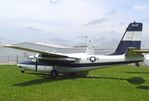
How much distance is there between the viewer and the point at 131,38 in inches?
1008

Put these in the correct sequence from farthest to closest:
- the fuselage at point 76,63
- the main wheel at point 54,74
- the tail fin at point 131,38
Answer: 1. the tail fin at point 131,38
2. the main wheel at point 54,74
3. the fuselage at point 76,63

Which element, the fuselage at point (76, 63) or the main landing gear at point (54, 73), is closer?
the fuselage at point (76, 63)

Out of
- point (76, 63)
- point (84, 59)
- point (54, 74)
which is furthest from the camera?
point (76, 63)

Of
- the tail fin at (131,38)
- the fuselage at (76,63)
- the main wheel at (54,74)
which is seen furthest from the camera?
the tail fin at (131,38)

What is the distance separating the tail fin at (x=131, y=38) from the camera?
25.2 metres

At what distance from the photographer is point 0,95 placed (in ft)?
46.5

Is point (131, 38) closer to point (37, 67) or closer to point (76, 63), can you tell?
point (76, 63)

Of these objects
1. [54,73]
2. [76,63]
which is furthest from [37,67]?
[76,63]

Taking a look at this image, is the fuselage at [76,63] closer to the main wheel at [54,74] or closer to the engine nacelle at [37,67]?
the engine nacelle at [37,67]

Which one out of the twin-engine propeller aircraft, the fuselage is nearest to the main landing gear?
the twin-engine propeller aircraft

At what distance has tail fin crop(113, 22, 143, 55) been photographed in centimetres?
2523

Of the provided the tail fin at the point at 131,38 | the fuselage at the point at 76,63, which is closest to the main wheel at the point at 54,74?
the fuselage at the point at 76,63

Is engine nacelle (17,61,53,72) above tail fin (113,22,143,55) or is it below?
below

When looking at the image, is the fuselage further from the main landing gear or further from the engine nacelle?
the main landing gear
